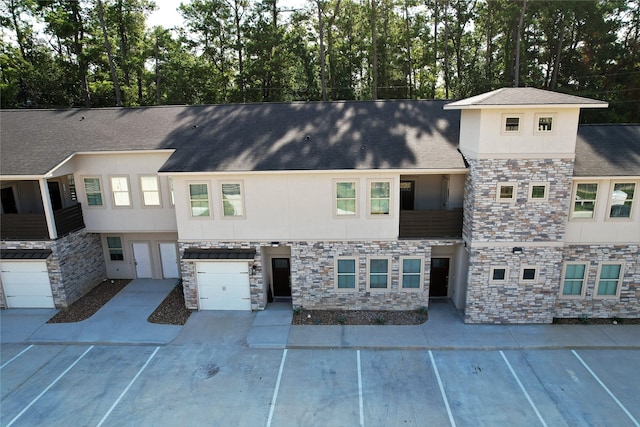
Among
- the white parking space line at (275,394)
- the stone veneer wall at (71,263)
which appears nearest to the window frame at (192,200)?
the stone veneer wall at (71,263)

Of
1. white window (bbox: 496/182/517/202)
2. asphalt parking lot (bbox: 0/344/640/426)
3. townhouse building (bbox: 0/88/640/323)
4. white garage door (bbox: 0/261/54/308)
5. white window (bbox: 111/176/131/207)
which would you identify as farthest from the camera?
white window (bbox: 111/176/131/207)

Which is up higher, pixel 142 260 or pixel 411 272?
pixel 411 272

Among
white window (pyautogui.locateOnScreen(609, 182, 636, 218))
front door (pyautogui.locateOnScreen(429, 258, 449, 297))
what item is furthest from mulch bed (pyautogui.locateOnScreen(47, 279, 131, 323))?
white window (pyautogui.locateOnScreen(609, 182, 636, 218))

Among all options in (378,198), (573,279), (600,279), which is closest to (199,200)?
(378,198)

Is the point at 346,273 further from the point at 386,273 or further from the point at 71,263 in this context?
the point at 71,263

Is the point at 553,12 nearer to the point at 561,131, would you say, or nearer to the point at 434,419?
the point at 561,131

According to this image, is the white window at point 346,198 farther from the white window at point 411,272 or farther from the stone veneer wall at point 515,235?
the stone veneer wall at point 515,235

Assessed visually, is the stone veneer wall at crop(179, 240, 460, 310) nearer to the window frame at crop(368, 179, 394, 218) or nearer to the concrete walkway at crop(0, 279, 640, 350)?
the concrete walkway at crop(0, 279, 640, 350)

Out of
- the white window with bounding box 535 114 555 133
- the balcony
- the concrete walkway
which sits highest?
the white window with bounding box 535 114 555 133
